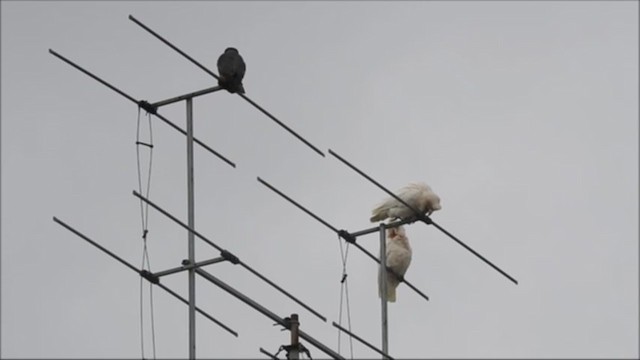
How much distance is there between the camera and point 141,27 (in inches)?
1802

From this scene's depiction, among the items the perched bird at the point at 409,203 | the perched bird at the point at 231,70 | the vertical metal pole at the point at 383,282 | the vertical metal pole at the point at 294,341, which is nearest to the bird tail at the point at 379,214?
the perched bird at the point at 409,203

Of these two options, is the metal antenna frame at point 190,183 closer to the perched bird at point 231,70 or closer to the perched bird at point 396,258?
the perched bird at point 231,70

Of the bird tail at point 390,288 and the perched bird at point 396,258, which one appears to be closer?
the bird tail at point 390,288

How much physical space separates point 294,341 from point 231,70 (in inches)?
169

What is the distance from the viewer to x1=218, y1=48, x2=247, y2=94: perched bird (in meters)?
46.1

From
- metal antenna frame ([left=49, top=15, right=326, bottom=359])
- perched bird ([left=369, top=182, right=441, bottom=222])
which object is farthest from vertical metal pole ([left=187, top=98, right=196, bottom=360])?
perched bird ([left=369, top=182, right=441, bottom=222])

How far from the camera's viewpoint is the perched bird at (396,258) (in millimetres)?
56688

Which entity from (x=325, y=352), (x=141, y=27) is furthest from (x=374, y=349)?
(x=141, y=27)

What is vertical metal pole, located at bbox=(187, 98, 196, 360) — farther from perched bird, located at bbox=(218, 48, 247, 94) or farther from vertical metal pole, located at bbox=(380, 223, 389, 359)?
vertical metal pole, located at bbox=(380, 223, 389, 359)

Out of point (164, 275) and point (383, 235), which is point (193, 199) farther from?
point (383, 235)

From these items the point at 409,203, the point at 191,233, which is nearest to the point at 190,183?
the point at 191,233

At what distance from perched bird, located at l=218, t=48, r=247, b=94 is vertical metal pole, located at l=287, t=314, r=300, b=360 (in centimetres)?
360

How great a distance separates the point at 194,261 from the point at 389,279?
12.4 meters

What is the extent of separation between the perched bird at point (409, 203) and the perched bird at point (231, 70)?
996 centimetres
